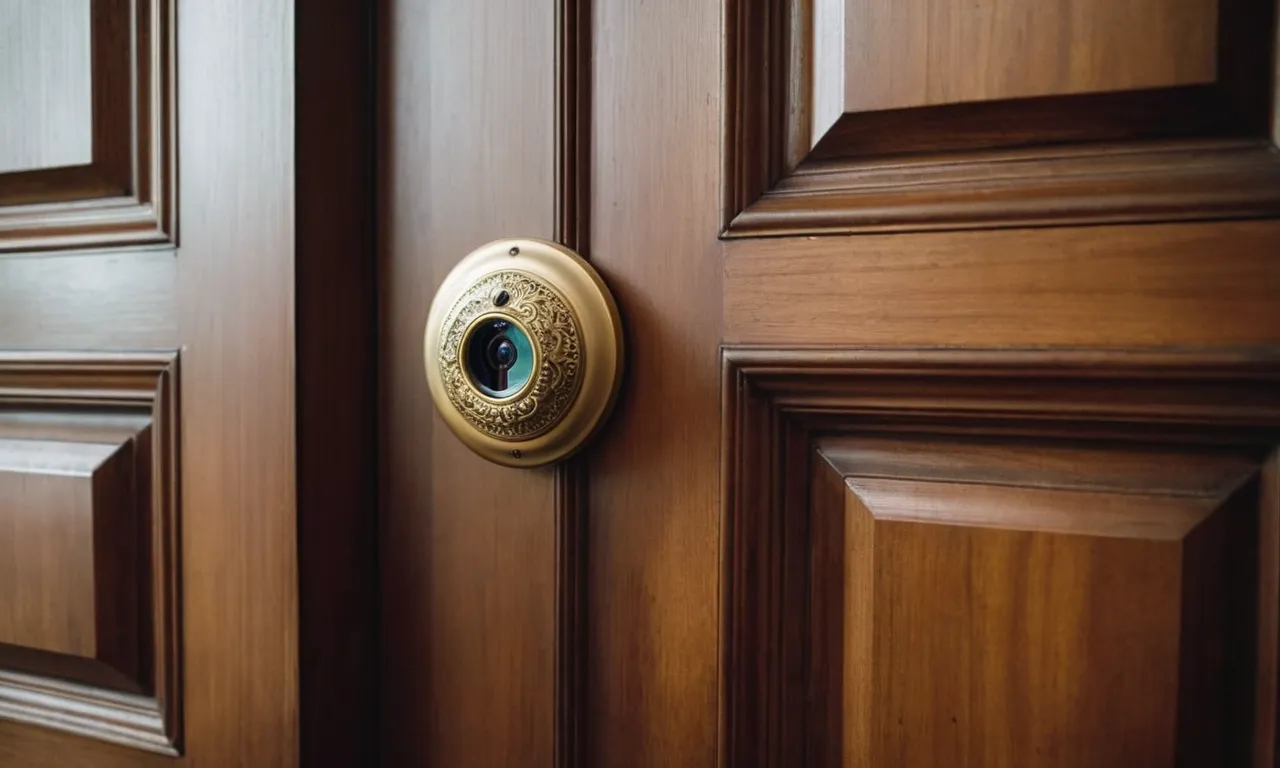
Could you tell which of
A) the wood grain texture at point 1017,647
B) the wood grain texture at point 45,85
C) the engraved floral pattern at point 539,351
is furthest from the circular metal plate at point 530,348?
the wood grain texture at point 45,85

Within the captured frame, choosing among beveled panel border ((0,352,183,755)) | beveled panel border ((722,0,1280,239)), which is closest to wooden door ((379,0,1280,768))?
beveled panel border ((722,0,1280,239))

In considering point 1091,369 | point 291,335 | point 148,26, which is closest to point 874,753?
point 1091,369

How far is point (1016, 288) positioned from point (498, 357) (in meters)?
0.23

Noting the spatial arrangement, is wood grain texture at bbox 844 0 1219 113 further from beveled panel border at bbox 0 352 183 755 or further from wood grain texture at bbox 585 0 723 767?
beveled panel border at bbox 0 352 183 755

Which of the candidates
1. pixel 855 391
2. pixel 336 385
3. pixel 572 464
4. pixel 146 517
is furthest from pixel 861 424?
pixel 146 517

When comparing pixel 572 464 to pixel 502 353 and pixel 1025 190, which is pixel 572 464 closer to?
pixel 502 353

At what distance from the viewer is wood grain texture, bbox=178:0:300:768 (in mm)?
384

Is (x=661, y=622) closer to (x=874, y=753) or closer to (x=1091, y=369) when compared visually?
(x=874, y=753)

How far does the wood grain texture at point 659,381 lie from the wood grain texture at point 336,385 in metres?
0.13

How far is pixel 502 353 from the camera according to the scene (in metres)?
0.37

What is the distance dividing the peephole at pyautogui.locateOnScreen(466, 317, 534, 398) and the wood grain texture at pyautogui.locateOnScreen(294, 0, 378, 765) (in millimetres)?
79

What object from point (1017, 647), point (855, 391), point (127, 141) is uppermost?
point (127, 141)

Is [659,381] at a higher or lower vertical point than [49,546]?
higher

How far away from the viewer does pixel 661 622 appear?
37 centimetres
